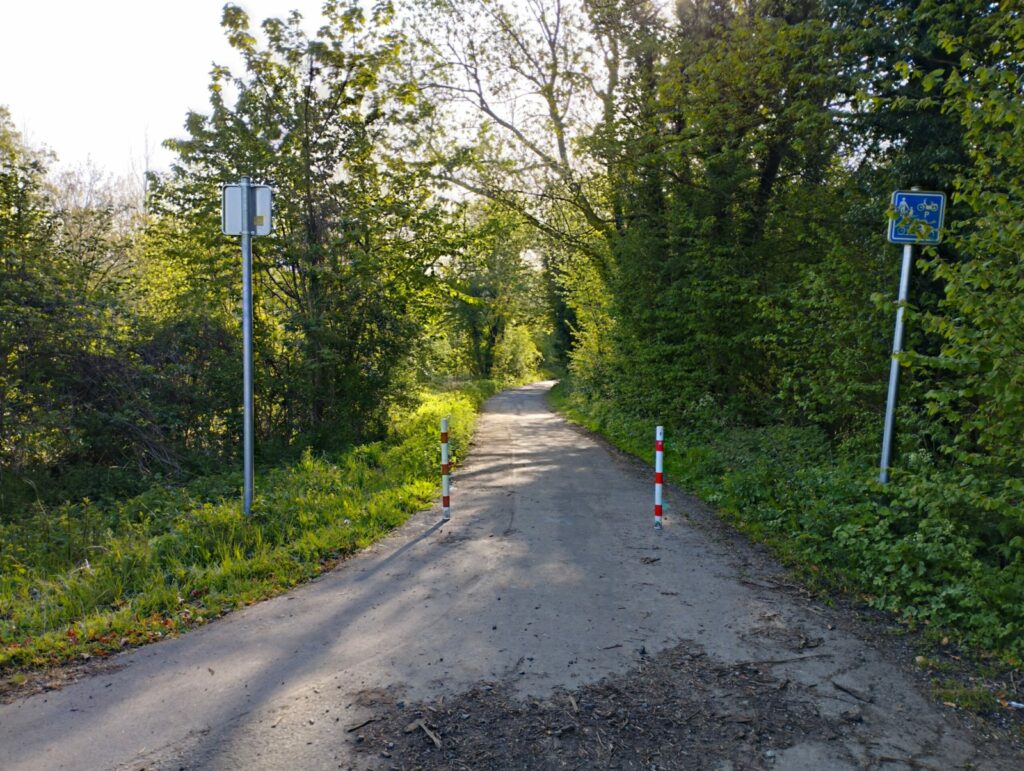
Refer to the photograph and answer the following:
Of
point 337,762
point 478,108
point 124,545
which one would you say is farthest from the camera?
point 478,108

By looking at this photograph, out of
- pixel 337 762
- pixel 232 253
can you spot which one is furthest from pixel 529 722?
pixel 232 253

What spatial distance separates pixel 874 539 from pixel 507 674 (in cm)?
374

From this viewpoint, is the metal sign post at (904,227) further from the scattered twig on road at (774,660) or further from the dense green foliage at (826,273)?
the scattered twig on road at (774,660)

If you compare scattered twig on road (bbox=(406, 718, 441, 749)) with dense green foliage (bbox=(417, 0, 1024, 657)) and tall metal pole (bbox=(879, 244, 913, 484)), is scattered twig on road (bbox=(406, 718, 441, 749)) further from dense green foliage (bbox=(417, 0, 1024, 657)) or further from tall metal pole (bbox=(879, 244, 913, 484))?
tall metal pole (bbox=(879, 244, 913, 484))

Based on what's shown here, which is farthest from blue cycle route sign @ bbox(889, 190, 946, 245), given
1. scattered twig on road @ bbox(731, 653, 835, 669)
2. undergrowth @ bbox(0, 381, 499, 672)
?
undergrowth @ bbox(0, 381, 499, 672)

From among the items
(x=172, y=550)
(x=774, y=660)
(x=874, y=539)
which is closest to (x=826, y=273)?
(x=874, y=539)

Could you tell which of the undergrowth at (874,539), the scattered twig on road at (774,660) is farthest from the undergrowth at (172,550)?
the undergrowth at (874,539)

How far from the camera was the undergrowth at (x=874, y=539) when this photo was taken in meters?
4.78

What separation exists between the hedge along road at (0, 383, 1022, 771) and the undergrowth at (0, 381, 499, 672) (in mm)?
433

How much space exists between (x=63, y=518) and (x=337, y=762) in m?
6.59

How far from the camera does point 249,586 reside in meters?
5.97

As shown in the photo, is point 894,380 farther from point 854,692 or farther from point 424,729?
point 424,729

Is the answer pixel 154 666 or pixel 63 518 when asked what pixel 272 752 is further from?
pixel 63 518

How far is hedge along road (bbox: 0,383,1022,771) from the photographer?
347 centimetres
